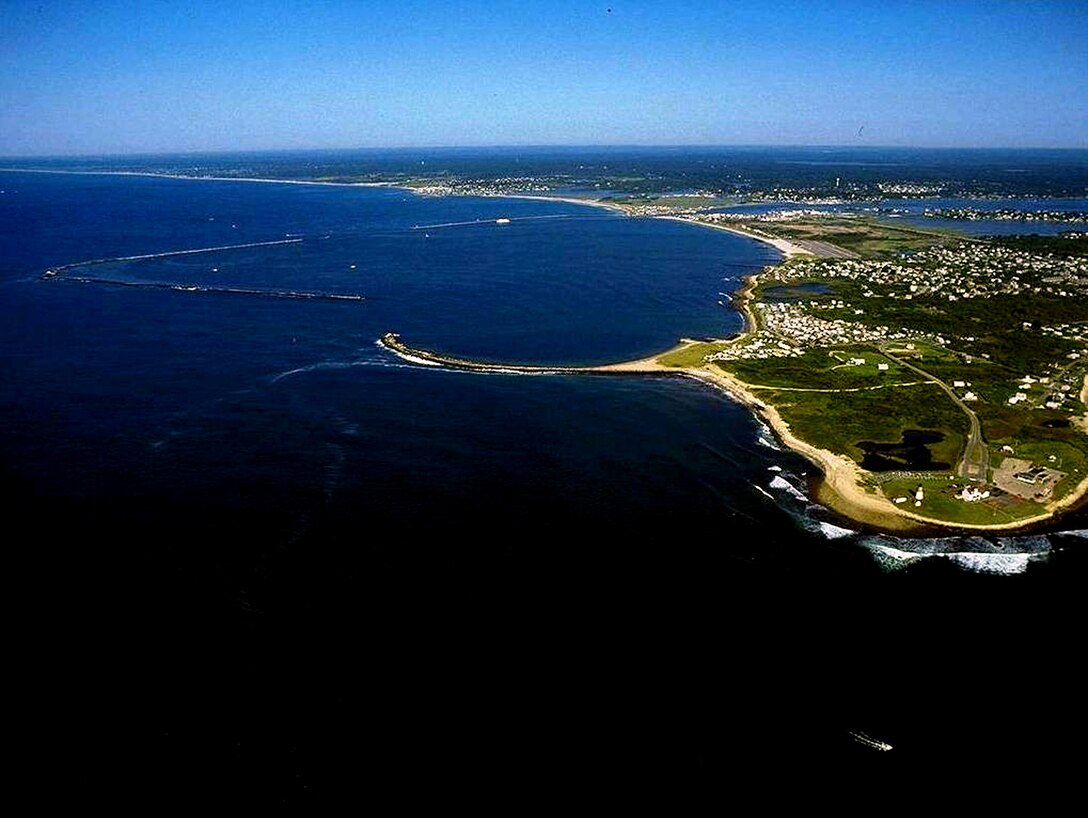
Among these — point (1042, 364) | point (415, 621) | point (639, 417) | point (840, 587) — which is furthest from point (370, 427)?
point (1042, 364)

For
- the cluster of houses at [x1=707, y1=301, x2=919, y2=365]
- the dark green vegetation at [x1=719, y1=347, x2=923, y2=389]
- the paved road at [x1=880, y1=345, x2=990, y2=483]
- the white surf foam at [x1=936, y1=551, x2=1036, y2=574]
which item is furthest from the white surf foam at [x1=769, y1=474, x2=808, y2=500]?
the cluster of houses at [x1=707, y1=301, x2=919, y2=365]

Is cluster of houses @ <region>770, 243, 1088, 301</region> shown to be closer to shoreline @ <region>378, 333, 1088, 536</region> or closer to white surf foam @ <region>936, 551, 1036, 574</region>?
shoreline @ <region>378, 333, 1088, 536</region>

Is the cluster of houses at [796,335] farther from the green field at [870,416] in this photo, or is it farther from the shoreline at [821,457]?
the green field at [870,416]

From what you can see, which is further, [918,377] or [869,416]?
[918,377]

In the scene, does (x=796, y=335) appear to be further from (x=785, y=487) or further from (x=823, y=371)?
(x=785, y=487)

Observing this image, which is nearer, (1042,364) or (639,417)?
(639,417)

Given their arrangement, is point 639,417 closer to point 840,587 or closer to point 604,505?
point 604,505

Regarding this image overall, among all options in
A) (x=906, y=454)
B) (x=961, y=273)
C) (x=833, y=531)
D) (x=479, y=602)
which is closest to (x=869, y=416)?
(x=906, y=454)
